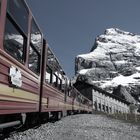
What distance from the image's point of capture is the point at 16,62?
6.61 m

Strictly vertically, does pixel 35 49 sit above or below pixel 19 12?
below

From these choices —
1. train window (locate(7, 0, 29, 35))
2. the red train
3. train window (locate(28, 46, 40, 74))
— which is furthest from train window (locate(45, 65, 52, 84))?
train window (locate(7, 0, 29, 35))

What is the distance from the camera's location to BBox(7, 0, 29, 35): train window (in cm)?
611

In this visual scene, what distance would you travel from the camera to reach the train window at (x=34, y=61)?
815 cm

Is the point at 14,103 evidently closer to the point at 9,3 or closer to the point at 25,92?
the point at 25,92

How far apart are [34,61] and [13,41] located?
239 centimetres

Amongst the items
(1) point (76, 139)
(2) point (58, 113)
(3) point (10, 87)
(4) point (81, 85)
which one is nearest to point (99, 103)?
(4) point (81, 85)

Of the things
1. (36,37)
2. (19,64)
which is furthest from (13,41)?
(36,37)

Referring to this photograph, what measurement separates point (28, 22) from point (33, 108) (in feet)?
8.13

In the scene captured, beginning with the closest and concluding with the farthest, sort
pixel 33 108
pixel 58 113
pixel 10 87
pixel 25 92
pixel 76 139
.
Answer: pixel 10 87 < pixel 25 92 < pixel 33 108 < pixel 76 139 < pixel 58 113

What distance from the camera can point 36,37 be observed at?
8.98m

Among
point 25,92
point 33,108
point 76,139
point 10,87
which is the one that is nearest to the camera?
point 10,87

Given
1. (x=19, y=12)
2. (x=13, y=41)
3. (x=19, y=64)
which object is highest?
(x=19, y=12)

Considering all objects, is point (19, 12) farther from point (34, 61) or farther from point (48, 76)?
point (48, 76)
